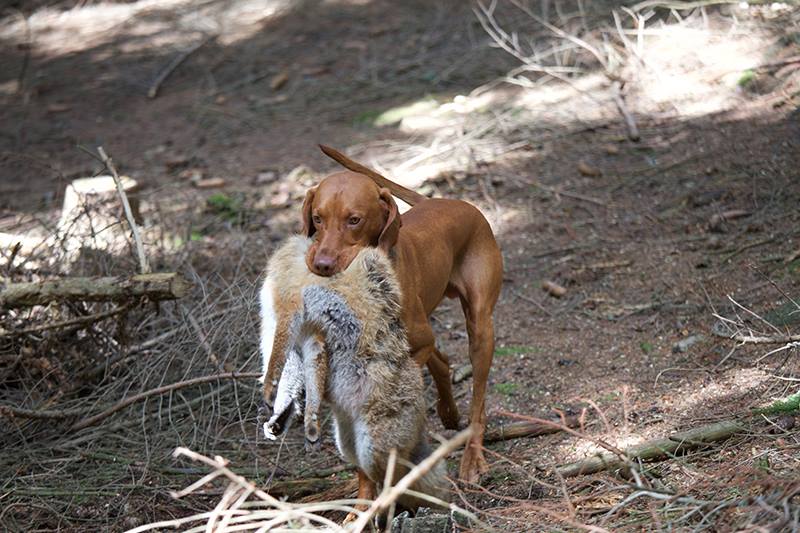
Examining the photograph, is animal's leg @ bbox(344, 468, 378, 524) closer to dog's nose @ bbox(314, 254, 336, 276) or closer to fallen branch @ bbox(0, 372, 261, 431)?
fallen branch @ bbox(0, 372, 261, 431)

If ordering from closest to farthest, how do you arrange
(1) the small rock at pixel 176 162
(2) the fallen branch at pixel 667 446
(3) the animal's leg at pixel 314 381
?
(3) the animal's leg at pixel 314 381 → (2) the fallen branch at pixel 667 446 → (1) the small rock at pixel 176 162

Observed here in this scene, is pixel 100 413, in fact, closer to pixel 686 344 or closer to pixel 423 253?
pixel 423 253

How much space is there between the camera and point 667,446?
4543 mm

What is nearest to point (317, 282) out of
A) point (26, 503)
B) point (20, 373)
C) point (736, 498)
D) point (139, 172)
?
point (736, 498)

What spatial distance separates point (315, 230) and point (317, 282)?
2.80 ft

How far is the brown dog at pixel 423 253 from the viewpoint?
4.47 metres

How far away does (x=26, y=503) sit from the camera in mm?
4797

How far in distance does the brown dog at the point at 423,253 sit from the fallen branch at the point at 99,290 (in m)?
0.94

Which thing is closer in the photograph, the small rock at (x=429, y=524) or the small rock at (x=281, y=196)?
the small rock at (x=429, y=524)

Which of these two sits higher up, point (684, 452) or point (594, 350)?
point (684, 452)

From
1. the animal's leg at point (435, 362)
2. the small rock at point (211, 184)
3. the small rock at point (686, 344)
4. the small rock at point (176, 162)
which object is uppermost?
the animal's leg at point (435, 362)

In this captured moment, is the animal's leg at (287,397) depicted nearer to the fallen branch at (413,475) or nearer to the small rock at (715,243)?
the fallen branch at (413,475)

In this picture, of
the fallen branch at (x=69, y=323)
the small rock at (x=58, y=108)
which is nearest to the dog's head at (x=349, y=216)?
the fallen branch at (x=69, y=323)

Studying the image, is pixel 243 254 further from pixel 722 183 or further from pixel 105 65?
pixel 105 65
